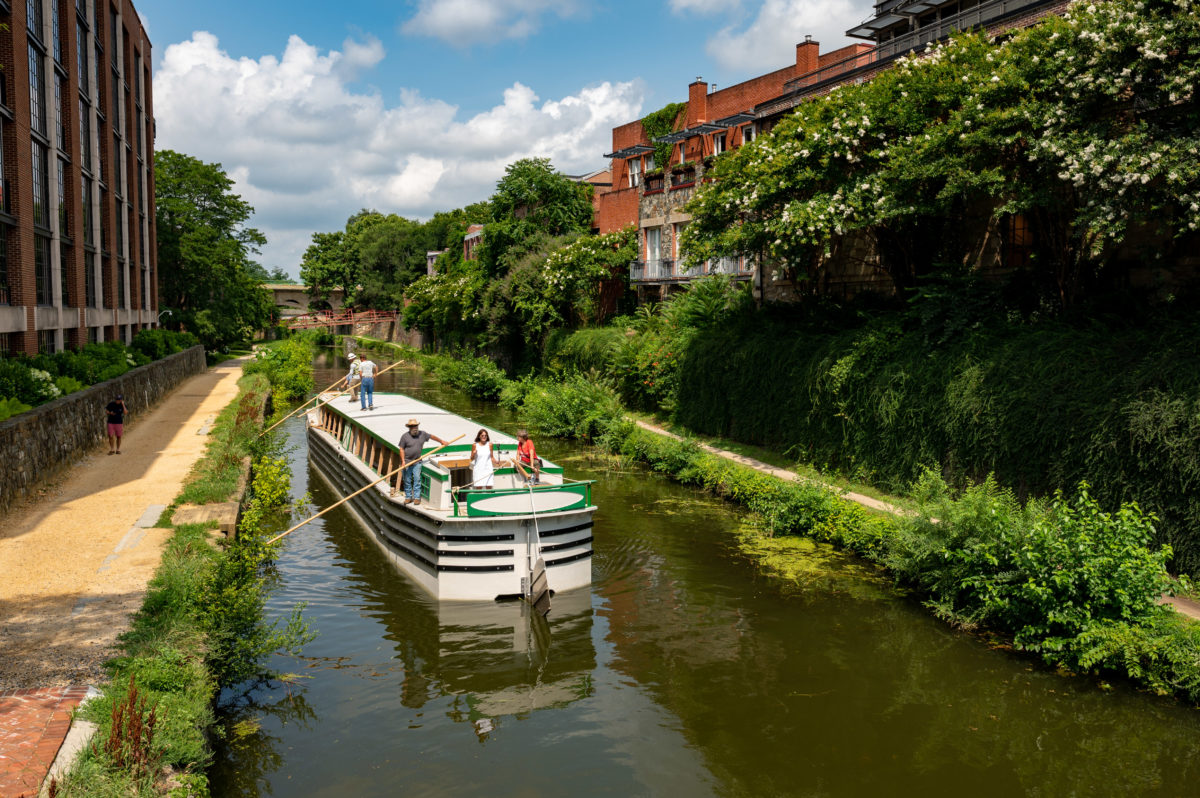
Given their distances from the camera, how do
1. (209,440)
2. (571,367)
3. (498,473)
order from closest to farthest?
(498,473)
(209,440)
(571,367)

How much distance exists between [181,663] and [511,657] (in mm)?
4304

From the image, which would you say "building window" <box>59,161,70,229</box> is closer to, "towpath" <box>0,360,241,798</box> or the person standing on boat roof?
"towpath" <box>0,360,241,798</box>

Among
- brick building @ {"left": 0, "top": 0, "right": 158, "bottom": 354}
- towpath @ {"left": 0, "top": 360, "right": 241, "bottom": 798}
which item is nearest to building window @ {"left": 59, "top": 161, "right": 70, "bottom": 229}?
brick building @ {"left": 0, "top": 0, "right": 158, "bottom": 354}

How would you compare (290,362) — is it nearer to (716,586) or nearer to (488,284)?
(488,284)

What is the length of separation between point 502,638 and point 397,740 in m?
2.93

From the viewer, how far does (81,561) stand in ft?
38.7

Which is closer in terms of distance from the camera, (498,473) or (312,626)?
(312,626)

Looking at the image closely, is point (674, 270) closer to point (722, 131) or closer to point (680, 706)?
point (722, 131)

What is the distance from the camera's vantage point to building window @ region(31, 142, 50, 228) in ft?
86.6

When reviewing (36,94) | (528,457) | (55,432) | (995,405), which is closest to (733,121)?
(995,405)

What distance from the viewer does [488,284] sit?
47.1 m

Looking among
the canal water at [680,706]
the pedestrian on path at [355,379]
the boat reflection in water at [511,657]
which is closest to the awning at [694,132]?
the pedestrian on path at [355,379]

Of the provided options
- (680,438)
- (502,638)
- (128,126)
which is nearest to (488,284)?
(128,126)

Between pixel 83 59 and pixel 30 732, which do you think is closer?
pixel 30 732
